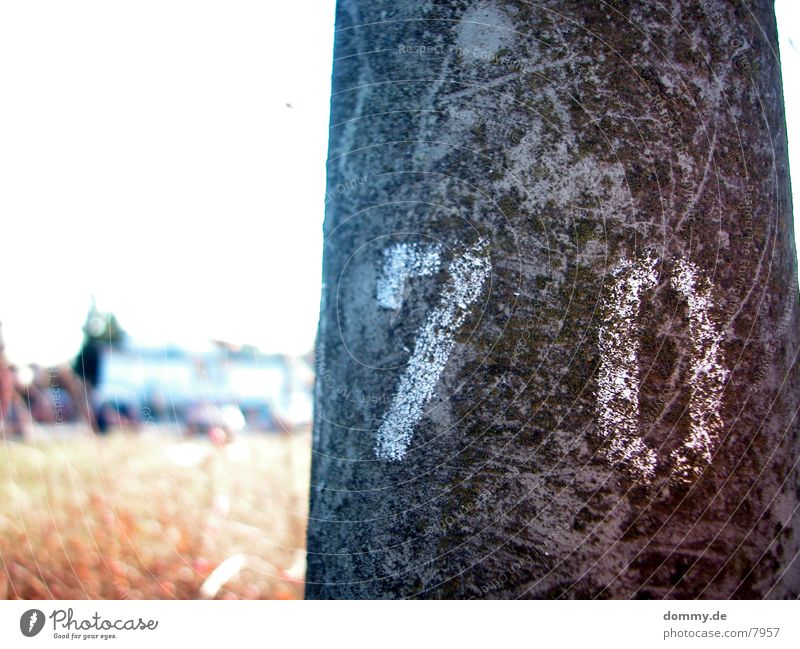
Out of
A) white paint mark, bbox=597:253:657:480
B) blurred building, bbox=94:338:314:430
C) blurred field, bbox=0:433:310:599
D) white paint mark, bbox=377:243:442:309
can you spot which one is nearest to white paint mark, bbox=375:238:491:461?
white paint mark, bbox=377:243:442:309

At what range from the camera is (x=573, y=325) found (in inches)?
28.2

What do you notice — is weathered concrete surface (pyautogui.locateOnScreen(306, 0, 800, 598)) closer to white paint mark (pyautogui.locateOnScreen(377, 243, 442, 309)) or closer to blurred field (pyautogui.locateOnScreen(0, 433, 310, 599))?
white paint mark (pyautogui.locateOnScreen(377, 243, 442, 309))

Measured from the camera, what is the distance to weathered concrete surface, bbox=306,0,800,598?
2.35 feet

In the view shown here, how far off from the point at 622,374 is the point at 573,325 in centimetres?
8

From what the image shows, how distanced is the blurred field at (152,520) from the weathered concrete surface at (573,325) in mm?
1271

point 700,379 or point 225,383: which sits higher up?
point 700,379

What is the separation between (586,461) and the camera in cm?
71

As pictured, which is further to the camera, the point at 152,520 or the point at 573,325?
the point at 152,520

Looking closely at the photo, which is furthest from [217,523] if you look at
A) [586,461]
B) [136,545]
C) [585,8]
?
[585,8]

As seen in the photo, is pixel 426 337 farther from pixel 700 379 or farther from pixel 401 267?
pixel 700 379

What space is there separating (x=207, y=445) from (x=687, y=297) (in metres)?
2.58

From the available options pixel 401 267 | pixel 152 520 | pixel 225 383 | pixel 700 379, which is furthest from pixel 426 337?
pixel 152 520
